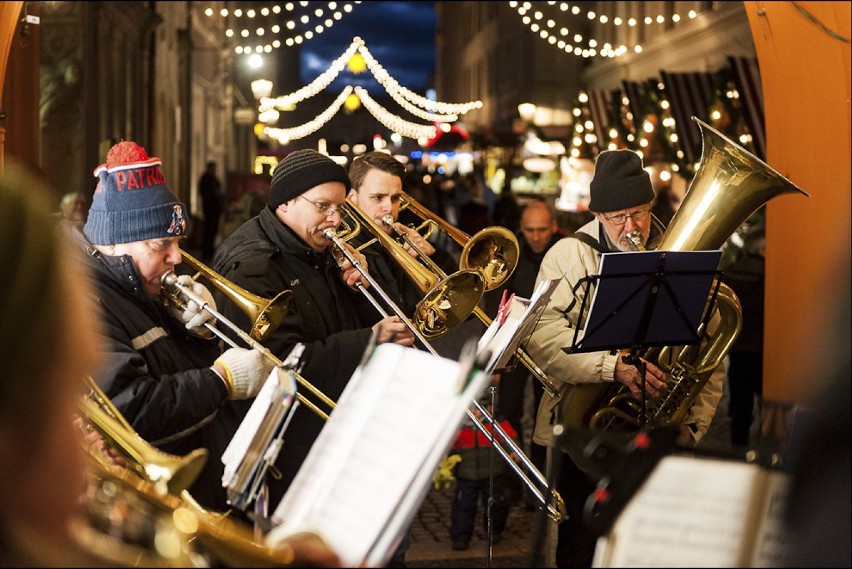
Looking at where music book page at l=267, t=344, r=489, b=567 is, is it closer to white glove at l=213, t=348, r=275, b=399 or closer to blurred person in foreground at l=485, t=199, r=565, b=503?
white glove at l=213, t=348, r=275, b=399

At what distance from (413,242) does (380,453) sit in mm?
3788

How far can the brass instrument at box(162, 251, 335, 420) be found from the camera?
12.7 feet

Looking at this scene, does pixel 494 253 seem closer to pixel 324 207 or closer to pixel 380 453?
pixel 324 207

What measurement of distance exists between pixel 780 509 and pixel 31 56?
→ 8.23 metres

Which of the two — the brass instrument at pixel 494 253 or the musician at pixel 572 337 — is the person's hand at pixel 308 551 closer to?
the musician at pixel 572 337

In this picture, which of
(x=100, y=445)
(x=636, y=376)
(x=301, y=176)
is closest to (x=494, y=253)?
(x=636, y=376)

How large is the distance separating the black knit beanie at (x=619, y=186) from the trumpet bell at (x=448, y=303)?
2.14ft

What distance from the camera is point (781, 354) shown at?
19.5 ft

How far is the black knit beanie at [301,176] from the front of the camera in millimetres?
4574

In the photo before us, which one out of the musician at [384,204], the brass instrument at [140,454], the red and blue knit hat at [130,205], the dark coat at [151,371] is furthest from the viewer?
the musician at [384,204]

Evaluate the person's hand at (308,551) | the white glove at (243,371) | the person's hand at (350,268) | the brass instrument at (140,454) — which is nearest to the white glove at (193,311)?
the white glove at (243,371)

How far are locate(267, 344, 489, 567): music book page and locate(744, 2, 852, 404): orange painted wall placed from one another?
3284 mm

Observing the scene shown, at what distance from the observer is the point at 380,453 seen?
7.25ft

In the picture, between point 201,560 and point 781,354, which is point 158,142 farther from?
point 201,560
